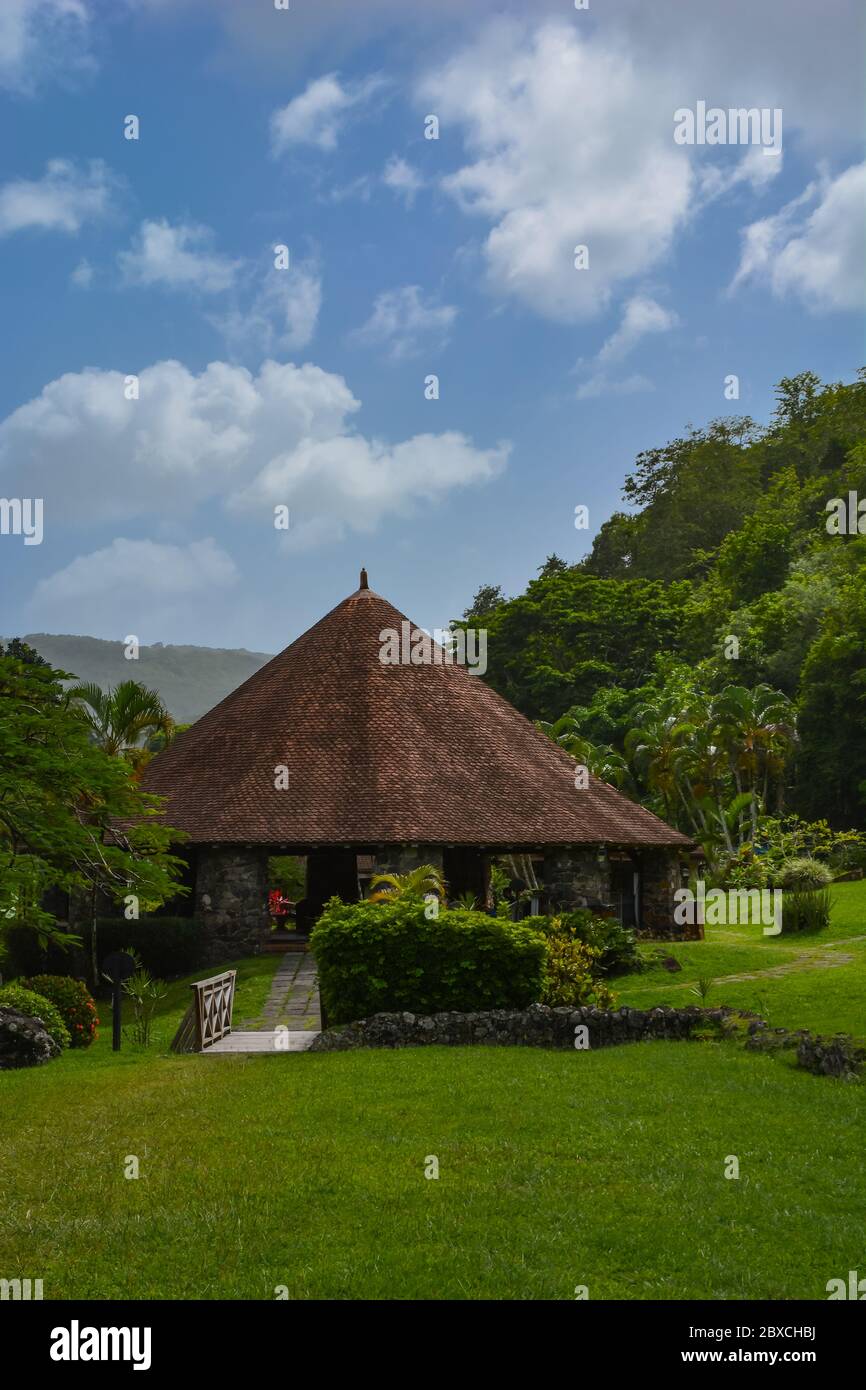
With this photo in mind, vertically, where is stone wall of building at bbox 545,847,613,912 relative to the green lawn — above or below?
above

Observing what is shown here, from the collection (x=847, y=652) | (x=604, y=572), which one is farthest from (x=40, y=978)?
(x=604, y=572)

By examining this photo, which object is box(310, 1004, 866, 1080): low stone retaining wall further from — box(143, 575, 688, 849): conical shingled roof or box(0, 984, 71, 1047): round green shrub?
box(143, 575, 688, 849): conical shingled roof

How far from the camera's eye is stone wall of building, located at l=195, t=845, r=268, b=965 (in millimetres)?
28031

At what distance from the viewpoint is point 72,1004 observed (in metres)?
19.6

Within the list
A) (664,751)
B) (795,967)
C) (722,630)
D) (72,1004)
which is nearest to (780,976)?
(795,967)

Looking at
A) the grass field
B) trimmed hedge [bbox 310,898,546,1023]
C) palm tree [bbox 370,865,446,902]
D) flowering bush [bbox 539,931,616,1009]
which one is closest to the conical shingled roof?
palm tree [bbox 370,865,446,902]

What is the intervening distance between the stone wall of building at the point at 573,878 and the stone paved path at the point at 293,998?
21.0 feet

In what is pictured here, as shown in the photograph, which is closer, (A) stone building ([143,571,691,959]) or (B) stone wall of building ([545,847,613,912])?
(A) stone building ([143,571,691,959])

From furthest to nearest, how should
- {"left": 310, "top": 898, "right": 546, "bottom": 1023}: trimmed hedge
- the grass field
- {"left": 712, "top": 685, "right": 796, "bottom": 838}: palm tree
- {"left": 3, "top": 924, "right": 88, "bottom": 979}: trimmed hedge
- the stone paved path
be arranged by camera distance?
{"left": 712, "top": 685, "right": 796, "bottom": 838}: palm tree, {"left": 3, "top": 924, "right": 88, "bottom": 979}: trimmed hedge, the stone paved path, {"left": 310, "top": 898, "right": 546, "bottom": 1023}: trimmed hedge, the grass field

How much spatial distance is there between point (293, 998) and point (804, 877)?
55.6 ft

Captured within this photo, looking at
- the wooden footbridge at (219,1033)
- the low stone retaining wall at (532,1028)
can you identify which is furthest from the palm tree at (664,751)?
the wooden footbridge at (219,1033)

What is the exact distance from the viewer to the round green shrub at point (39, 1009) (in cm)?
1842

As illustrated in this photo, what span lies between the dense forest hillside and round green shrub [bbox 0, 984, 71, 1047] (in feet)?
70.2

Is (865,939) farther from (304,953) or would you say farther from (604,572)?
(604,572)
